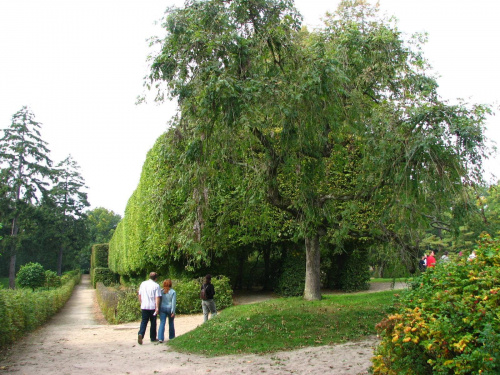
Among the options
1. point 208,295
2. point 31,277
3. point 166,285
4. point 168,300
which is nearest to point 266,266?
point 208,295

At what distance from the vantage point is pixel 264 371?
6.68 meters

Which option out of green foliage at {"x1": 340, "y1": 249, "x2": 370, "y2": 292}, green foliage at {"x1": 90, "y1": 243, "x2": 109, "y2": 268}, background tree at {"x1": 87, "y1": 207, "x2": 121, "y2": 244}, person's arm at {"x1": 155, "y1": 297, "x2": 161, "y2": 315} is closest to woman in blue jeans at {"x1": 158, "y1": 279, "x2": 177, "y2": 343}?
person's arm at {"x1": 155, "y1": 297, "x2": 161, "y2": 315}

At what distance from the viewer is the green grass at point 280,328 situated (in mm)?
8602

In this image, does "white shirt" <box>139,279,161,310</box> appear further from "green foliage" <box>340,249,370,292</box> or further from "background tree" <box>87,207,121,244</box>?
→ "background tree" <box>87,207,121,244</box>

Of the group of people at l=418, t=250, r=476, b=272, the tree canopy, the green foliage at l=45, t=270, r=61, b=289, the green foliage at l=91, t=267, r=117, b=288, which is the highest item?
the tree canopy

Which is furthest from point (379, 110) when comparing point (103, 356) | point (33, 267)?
point (33, 267)

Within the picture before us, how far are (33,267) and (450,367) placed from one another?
1128 inches

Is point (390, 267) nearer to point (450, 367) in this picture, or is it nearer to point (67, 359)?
point (67, 359)

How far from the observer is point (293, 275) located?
1923 centimetres

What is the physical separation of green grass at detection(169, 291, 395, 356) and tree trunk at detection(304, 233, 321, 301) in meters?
1.69

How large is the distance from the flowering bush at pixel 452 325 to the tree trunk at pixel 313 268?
838cm

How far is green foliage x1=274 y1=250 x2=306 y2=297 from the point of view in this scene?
1909cm

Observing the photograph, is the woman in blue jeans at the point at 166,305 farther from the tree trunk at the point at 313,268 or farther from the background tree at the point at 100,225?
the background tree at the point at 100,225

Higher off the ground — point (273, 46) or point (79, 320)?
point (273, 46)
